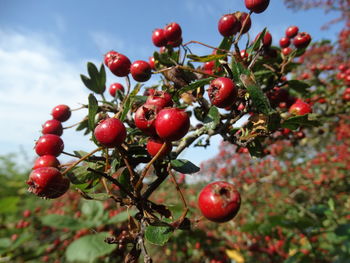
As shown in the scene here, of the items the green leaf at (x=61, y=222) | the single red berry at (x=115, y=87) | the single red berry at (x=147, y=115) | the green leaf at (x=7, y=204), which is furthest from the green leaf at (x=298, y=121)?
the green leaf at (x=7, y=204)

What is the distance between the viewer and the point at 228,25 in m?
1.21

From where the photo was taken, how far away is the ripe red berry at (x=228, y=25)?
120cm

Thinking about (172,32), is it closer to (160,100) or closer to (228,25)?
(228,25)

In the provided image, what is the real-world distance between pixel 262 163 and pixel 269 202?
0.91 meters

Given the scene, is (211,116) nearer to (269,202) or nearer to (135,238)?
(135,238)

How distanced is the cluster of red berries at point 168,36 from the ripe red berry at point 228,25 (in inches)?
9.8

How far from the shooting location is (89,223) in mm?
2789

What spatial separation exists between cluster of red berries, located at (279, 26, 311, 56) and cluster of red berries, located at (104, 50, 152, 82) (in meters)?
0.97

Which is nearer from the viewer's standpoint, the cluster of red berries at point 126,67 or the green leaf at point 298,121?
the green leaf at point 298,121

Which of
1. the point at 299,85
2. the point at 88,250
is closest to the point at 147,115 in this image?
the point at 299,85

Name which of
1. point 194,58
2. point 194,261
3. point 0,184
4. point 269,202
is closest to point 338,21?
point 269,202

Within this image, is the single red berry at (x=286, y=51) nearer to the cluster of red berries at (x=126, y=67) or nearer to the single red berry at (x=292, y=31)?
the single red berry at (x=292, y=31)

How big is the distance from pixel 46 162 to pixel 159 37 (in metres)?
0.97

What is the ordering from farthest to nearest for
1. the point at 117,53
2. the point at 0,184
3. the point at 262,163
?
1. the point at 0,184
2. the point at 262,163
3. the point at 117,53
